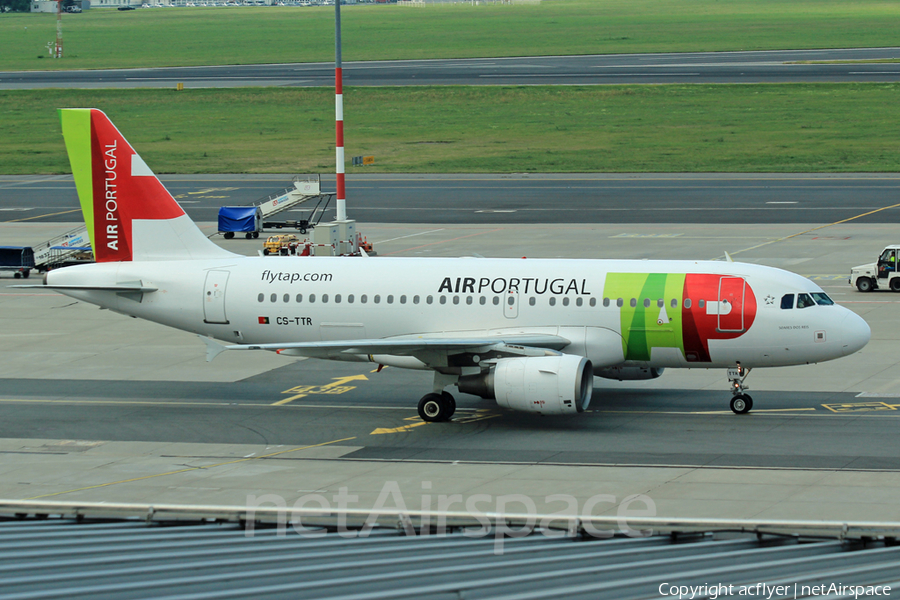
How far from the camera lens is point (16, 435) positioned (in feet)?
109

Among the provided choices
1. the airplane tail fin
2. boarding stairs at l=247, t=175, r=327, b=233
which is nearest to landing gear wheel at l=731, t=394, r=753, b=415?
the airplane tail fin

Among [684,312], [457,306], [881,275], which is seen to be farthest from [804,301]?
[881,275]

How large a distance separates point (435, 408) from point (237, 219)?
145 ft

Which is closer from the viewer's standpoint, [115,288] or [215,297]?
[215,297]

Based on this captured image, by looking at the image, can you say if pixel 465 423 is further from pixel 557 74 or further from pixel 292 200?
pixel 557 74

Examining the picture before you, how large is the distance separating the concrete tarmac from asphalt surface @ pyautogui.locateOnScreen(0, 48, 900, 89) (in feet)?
380

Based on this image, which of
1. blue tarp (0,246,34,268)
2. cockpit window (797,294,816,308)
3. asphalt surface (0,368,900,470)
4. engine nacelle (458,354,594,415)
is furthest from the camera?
blue tarp (0,246,34,268)

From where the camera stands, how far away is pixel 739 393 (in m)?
34.5

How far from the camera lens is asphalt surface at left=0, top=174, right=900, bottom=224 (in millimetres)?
79312

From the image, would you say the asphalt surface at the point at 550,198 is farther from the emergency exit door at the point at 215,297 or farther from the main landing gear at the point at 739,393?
the emergency exit door at the point at 215,297

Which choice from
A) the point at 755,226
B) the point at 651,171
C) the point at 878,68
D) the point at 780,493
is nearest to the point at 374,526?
the point at 780,493

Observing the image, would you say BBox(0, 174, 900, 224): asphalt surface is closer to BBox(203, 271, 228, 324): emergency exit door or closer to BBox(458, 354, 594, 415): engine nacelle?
BBox(203, 271, 228, 324): emergency exit door

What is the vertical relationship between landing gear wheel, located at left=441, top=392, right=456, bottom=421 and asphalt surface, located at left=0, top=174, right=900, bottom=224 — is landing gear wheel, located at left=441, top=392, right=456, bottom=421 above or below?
below

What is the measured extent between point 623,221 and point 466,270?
140ft
